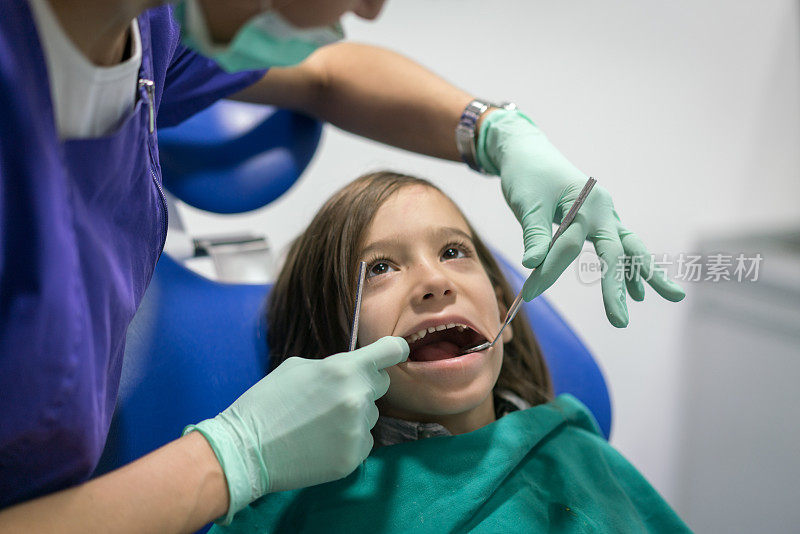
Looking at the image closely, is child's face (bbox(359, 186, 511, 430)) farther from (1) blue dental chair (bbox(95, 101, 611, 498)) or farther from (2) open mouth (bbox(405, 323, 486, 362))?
(1) blue dental chair (bbox(95, 101, 611, 498))

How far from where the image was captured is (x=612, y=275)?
85 centimetres

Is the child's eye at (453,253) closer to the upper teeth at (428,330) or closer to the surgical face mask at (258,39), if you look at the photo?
the upper teeth at (428,330)

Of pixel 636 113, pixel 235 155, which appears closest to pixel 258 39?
pixel 235 155

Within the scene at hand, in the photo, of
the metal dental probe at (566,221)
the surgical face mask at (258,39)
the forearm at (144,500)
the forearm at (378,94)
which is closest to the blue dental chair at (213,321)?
the forearm at (378,94)

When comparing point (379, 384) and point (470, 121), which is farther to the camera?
point (470, 121)

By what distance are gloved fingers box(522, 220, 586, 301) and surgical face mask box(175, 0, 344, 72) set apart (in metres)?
0.40

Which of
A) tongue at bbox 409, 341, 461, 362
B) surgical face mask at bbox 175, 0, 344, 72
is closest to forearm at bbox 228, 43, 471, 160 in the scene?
tongue at bbox 409, 341, 461, 362

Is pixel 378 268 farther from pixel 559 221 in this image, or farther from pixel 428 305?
pixel 559 221

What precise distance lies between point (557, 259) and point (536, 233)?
47 millimetres

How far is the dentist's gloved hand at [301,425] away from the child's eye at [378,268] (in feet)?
0.59

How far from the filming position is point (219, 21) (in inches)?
19.2

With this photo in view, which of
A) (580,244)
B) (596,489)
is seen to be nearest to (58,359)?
(580,244)

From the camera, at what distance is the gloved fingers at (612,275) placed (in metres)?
0.84

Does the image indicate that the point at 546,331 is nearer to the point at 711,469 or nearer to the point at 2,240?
the point at 711,469
